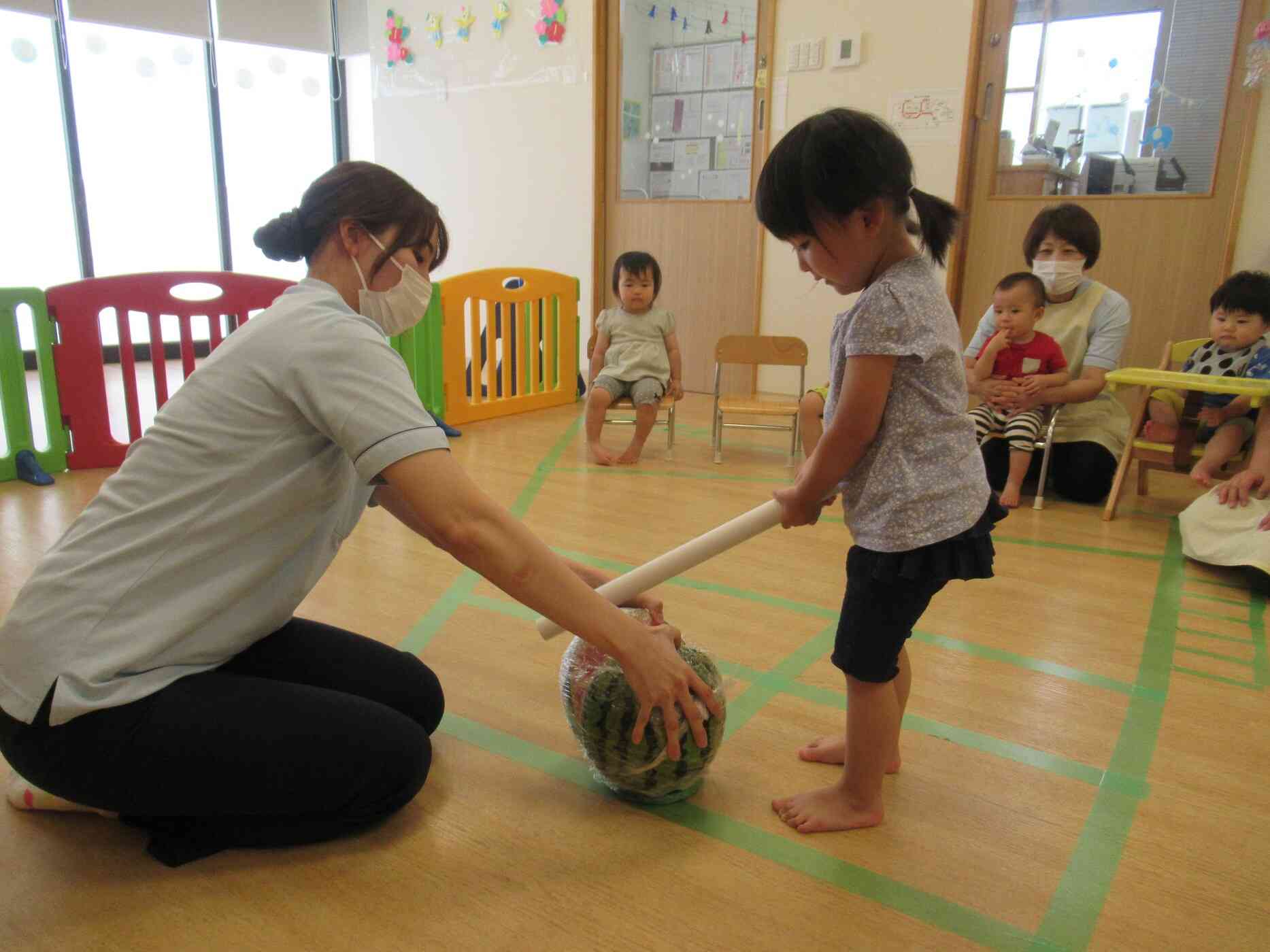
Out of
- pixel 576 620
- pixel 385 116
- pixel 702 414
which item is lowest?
pixel 702 414

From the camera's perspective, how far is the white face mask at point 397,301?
4.29 feet

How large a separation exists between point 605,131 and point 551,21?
74 centimetres

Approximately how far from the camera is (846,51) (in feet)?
14.8

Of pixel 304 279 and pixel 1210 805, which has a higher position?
pixel 304 279

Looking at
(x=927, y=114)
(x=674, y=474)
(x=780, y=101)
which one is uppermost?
(x=780, y=101)

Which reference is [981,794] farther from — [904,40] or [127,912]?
[904,40]

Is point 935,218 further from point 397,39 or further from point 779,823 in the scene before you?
point 397,39

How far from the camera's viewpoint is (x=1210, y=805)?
1419mm

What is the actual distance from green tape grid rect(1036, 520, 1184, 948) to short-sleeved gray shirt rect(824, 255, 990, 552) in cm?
51

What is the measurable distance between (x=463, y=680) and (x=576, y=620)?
31.0 inches

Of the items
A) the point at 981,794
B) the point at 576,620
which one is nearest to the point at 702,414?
the point at 981,794

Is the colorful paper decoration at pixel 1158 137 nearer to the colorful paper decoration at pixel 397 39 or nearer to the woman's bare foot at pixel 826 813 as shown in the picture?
the woman's bare foot at pixel 826 813

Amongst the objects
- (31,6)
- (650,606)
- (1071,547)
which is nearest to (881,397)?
(650,606)

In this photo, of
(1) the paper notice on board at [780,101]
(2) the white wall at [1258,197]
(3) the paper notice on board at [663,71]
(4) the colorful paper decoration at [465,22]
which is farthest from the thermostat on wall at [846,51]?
(4) the colorful paper decoration at [465,22]
